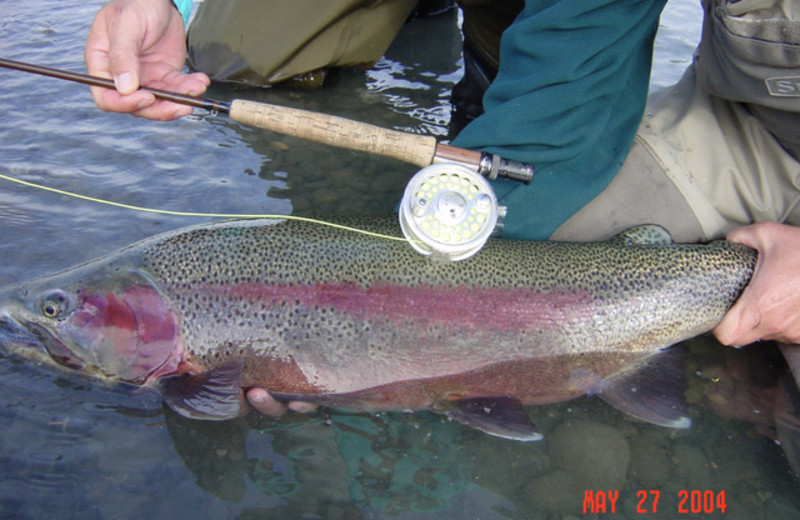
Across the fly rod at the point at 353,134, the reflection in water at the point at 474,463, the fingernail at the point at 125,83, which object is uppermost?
the fingernail at the point at 125,83

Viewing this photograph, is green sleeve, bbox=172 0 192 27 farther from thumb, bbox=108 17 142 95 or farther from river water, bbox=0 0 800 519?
river water, bbox=0 0 800 519

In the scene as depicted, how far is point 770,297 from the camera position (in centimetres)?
236

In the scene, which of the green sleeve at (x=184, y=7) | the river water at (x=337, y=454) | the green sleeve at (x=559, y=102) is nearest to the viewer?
the river water at (x=337, y=454)

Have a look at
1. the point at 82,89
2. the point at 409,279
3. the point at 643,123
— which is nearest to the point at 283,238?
the point at 409,279

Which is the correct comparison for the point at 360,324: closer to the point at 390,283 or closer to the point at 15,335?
the point at 390,283

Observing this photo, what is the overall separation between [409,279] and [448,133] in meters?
1.99

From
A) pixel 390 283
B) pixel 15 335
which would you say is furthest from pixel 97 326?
pixel 390 283

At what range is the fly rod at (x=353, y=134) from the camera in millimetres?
2330

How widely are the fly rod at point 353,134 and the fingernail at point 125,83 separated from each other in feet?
0.23

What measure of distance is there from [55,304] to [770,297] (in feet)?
9.29

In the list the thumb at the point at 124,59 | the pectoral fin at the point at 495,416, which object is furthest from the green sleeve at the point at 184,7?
the pectoral fin at the point at 495,416

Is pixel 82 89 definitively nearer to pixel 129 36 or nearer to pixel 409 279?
pixel 129 36
